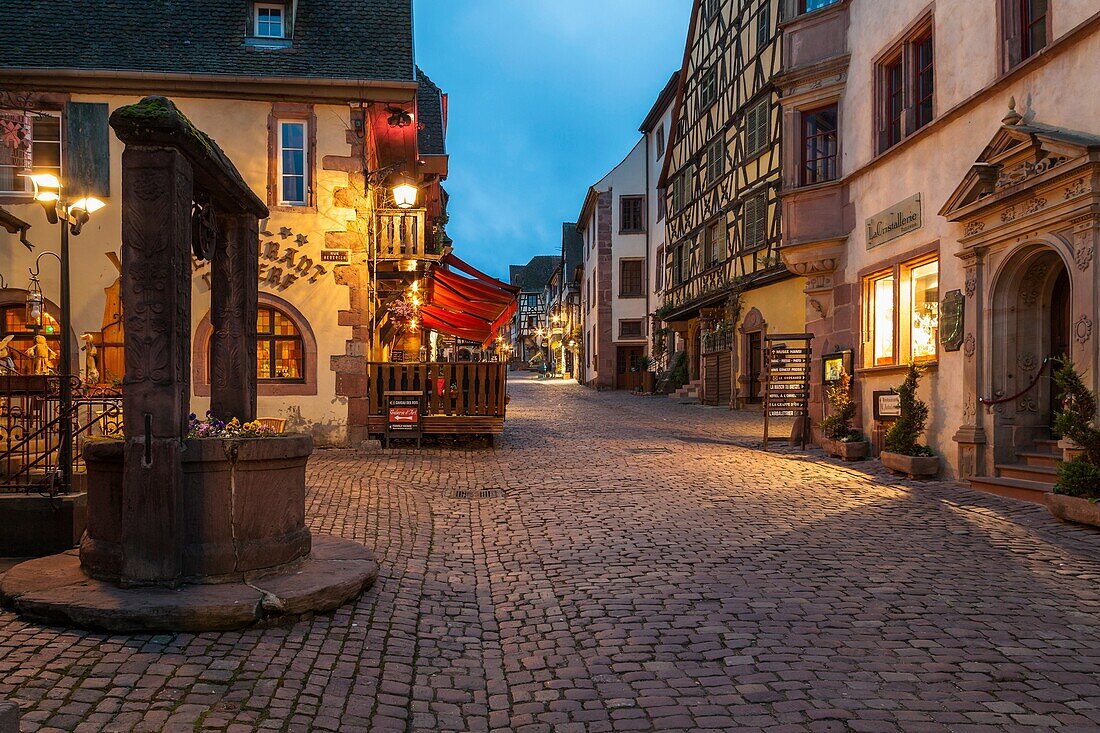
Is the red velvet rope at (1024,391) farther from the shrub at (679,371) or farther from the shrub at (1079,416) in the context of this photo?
the shrub at (679,371)

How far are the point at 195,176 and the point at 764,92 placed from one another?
61.3ft

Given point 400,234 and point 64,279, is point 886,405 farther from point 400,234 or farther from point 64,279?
point 64,279

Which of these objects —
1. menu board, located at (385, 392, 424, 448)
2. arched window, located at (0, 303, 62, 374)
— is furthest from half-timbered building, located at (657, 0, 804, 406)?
arched window, located at (0, 303, 62, 374)

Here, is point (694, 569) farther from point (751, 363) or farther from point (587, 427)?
point (751, 363)

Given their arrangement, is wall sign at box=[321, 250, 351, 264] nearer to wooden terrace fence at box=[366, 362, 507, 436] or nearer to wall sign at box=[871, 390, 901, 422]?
wooden terrace fence at box=[366, 362, 507, 436]

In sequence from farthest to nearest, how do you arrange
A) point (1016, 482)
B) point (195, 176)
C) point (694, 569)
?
point (1016, 482) < point (694, 569) < point (195, 176)

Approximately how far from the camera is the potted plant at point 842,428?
12805 mm

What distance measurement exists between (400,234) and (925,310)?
903cm

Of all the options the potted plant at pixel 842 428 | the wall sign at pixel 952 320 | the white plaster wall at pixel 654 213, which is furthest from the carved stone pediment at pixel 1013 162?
the white plaster wall at pixel 654 213

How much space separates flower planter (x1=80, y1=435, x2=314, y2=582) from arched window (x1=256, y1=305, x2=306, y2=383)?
30.4ft

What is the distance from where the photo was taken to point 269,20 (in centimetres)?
1538

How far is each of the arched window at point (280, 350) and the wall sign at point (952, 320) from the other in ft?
32.6

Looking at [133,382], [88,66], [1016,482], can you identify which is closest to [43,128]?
[88,66]

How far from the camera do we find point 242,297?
6.48m
